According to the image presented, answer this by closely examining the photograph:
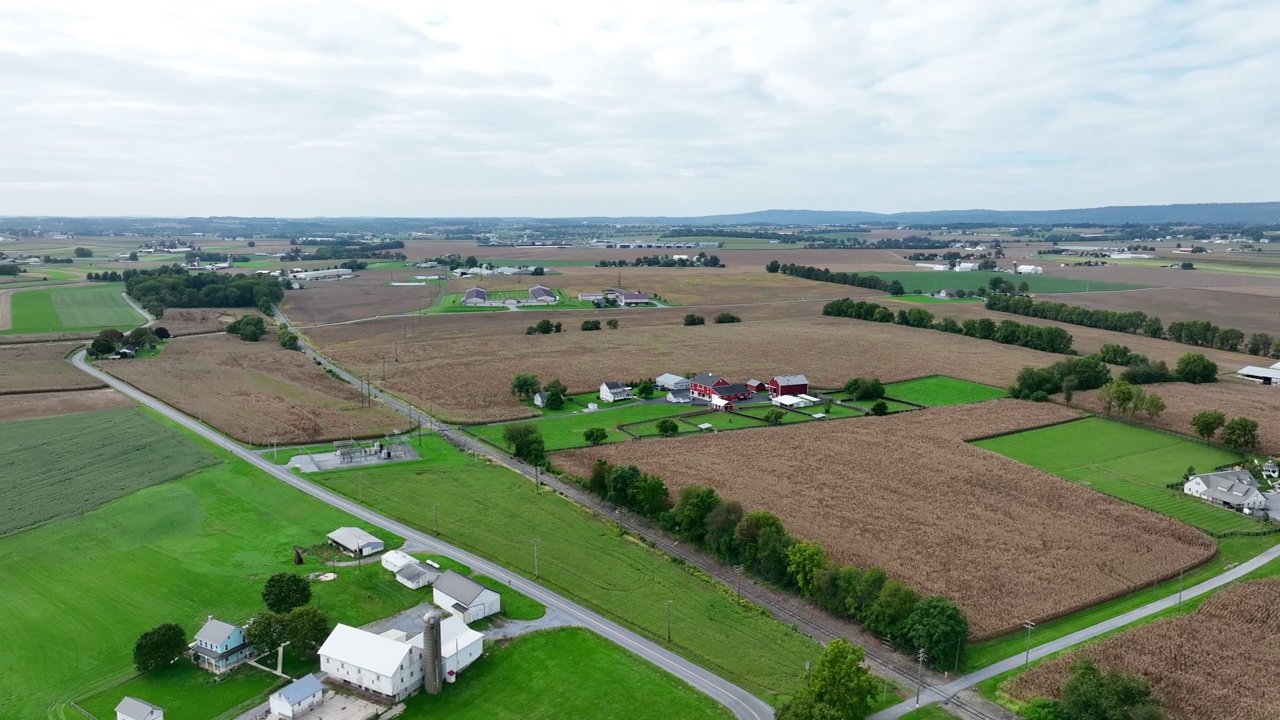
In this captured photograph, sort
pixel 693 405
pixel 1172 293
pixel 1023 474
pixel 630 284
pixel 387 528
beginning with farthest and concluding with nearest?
pixel 630 284, pixel 1172 293, pixel 693 405, pixel 1023 474, pixel 387 528

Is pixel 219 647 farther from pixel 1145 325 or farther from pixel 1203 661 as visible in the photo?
pixel 1145 325

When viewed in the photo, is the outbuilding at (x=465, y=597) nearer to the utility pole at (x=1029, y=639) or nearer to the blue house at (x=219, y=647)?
the blue house at (x=219, y=647)

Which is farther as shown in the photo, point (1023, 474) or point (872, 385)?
point (872, 385)

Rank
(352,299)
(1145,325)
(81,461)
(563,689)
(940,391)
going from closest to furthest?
(563,689) < (81,461) < (940,391) < (1145,325) < (352,299)

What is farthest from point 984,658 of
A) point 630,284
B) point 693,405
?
point 630,284

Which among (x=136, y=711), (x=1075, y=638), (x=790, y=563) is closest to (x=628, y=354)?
(x=790, y=563)

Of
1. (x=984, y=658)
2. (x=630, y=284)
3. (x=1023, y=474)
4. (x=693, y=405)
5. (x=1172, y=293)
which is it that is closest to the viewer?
(x=984, y=658)

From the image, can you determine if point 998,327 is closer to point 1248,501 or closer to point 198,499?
point 1248,501
